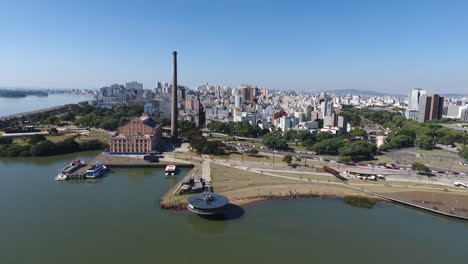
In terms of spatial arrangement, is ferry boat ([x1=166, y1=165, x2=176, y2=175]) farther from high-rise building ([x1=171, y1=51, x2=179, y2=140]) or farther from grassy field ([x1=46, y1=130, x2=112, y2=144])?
grassy field ([x1=46, y1=130, x2=112, y2=144])

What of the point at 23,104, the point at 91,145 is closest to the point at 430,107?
the point at 91,145

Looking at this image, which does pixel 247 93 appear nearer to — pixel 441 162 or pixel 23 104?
pixel 441 162

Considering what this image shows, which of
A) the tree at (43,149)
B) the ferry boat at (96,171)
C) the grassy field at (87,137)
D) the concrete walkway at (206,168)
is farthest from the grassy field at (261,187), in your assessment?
the grassy field at (87,137)

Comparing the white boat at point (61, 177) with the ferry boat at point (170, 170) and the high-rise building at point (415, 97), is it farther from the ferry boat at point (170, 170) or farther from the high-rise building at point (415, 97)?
the high-rise building at point (415, 97)

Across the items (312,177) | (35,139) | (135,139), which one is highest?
(135,139)

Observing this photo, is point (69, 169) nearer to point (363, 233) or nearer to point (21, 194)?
point (21, 194)
